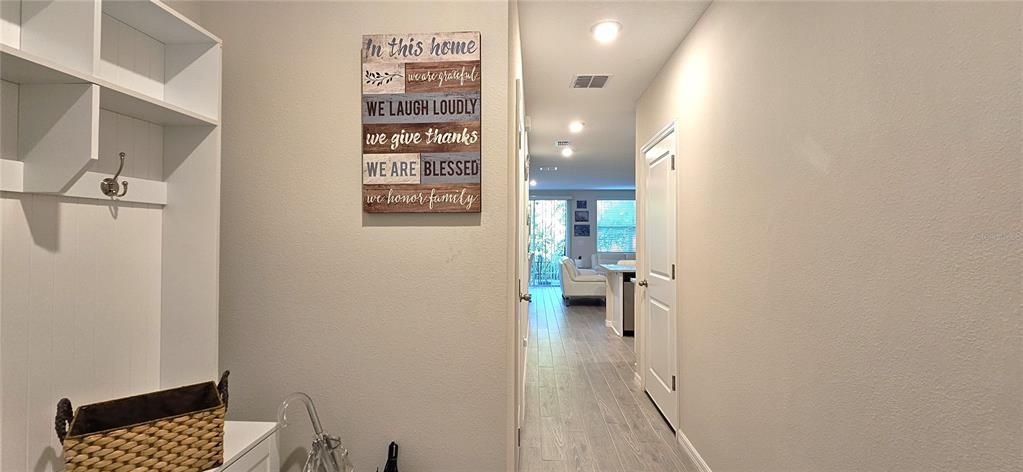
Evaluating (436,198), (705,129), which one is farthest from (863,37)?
(436,198)

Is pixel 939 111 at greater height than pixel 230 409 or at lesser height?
greater

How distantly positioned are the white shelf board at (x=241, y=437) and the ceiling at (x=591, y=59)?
2.15 meters

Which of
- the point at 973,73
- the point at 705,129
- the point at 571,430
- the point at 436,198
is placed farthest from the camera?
the point at 571,430

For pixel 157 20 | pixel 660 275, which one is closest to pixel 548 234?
pixel 660 275

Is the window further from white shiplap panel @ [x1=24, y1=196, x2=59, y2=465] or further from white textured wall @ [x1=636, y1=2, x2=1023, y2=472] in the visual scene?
white shiplap panel @ [x1=24, y1=196, x2=59, y2=465]

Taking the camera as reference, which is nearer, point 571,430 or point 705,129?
point 705,129

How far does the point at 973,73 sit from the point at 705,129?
59.1 inches

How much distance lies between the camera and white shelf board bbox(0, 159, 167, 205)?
1073 mm

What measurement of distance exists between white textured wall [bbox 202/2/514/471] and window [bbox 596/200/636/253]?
1056 cm

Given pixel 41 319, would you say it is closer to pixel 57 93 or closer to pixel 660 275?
pixel 57 93

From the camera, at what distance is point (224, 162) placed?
1.81 meters

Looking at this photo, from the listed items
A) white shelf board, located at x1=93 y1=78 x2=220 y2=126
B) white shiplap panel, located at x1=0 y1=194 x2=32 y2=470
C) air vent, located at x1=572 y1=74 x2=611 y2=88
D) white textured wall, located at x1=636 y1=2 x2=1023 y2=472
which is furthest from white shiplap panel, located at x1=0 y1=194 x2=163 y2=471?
air vent, located at x1=572 y1=74 x2=611 y2=88

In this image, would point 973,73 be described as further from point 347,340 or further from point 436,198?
point 347,340

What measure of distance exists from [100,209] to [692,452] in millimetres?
2801
